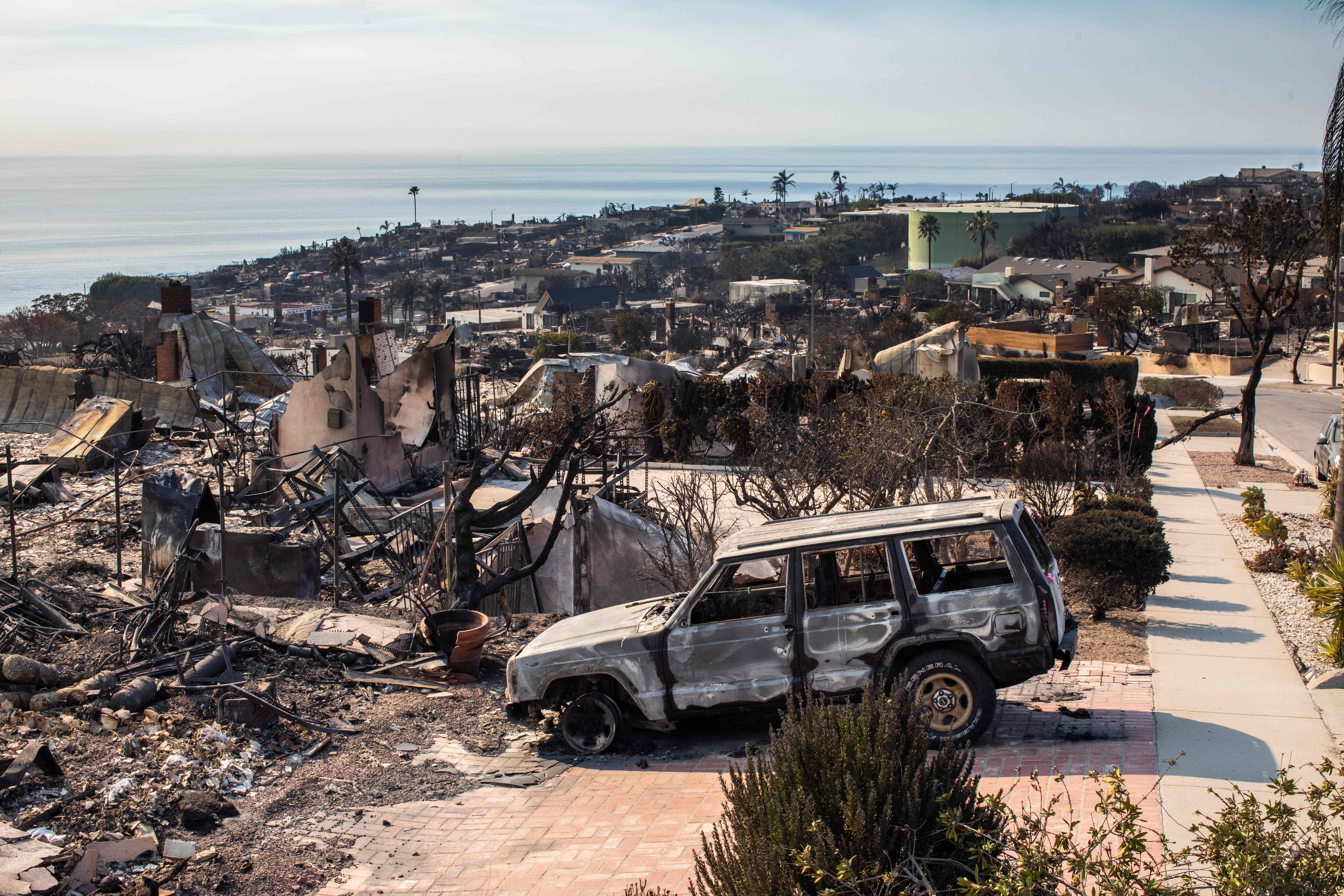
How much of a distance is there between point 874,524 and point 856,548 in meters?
0.32

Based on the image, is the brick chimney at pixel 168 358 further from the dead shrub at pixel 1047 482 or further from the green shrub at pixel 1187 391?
the green shrub at pixel 1187 391

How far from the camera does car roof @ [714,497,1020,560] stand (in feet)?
26.9

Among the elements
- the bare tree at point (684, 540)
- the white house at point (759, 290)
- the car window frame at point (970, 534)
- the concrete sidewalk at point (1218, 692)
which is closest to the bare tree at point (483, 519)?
the bare tree at point (684, 540)

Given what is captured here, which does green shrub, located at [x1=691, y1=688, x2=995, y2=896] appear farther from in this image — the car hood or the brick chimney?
the brick chimney

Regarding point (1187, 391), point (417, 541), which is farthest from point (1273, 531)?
point (1187, 391)

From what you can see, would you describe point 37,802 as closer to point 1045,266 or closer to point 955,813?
point 955,813

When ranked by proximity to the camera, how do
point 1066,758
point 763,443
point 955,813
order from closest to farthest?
1. point 955,813
2. point 1066,758
3. point 763,443

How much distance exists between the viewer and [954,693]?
317 inches

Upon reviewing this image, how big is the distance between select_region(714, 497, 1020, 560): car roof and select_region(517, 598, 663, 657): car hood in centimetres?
95

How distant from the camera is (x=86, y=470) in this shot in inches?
883

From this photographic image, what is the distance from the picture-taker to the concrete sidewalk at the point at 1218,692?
25.1 ft

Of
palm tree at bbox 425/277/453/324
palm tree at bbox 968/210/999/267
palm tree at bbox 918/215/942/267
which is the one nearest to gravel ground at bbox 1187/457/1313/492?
palm tree at bbox 425/277/453/324

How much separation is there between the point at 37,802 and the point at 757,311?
267 feet

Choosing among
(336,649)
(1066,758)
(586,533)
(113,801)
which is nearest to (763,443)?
(586,533)
